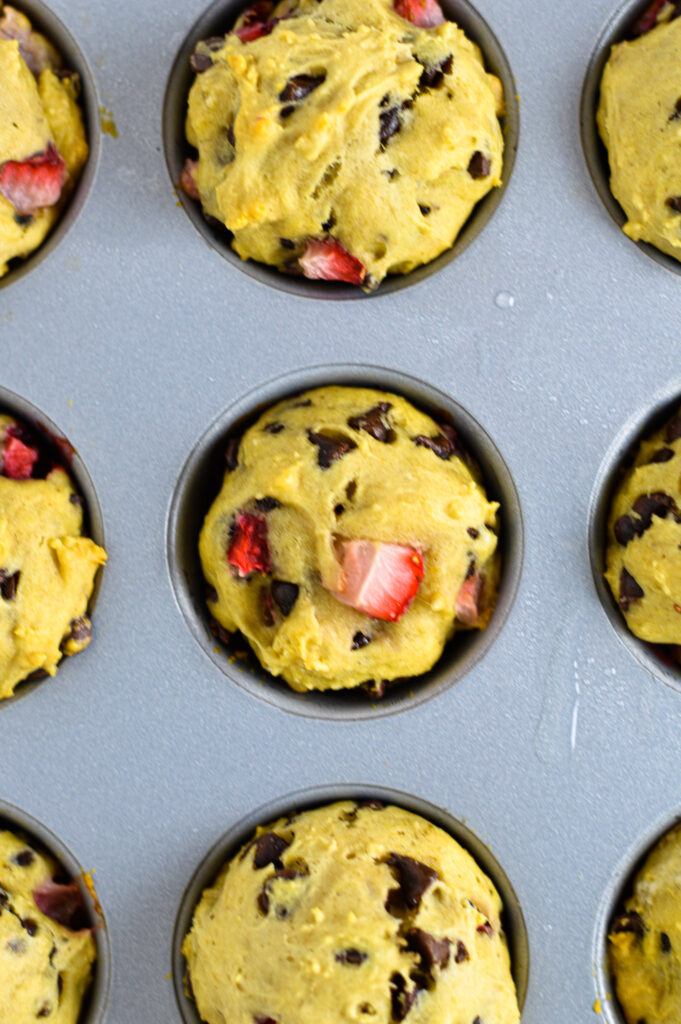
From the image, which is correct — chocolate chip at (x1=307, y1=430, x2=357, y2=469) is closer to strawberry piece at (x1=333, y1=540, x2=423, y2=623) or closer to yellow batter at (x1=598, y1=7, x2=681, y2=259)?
strawberry piece at (x1=333, y1=540, x2=423, y2=623)

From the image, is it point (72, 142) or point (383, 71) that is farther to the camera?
point (72, 142)

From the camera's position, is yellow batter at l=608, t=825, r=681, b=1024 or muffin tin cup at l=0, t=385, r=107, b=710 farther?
muffin tin cup at l=0, t=385, r=107, b=710

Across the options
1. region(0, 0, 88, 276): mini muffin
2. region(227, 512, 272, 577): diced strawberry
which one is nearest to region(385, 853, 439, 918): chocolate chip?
region(227, 512, 272, 577): diced strawberry

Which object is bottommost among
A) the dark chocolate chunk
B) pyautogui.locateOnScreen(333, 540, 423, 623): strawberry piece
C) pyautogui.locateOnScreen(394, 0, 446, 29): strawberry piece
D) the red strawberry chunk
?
the red strawberry chunk

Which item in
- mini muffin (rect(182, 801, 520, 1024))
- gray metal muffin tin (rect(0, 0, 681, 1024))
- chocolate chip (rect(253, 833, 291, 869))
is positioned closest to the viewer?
mini muffin (rect(182, 801, 520, 1024))

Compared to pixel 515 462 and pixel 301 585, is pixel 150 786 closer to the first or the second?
pixel 301 585

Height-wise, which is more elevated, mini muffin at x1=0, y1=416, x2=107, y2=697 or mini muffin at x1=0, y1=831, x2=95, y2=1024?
mini muffin at x1=0, y1=416, x2=107, y2=697

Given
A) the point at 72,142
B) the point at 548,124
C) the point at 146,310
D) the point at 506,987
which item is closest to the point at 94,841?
the point at 506,987
